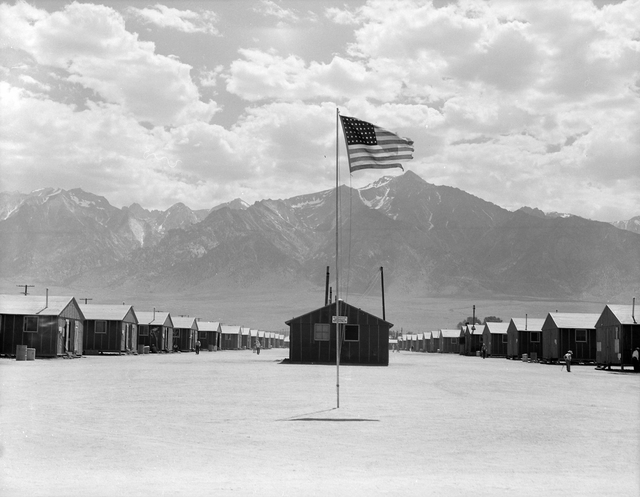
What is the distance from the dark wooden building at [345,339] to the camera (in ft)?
195

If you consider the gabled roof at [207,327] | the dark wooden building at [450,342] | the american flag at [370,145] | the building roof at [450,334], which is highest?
the american flag at [370,145]

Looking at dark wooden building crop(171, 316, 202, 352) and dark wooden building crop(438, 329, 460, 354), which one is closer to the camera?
dark wooden building crop(171, 316, 202, 352)

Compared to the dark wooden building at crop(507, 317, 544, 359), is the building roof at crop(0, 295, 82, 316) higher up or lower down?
higher up

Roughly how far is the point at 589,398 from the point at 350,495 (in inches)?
836

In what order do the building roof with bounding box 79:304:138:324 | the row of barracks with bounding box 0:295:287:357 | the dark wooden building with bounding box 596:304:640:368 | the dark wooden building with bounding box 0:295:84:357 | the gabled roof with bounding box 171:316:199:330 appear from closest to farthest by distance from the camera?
1. the dark wooden building with bounding box 596:304:640:368
2. the dark wooden building with bounding box 0:295:84:357
3. the row of barracks with bounding box 0:295:287:357
4. the building roof with bounding box 79:304:138:324
5. the gabled roof with bounding box 171:316:199:330

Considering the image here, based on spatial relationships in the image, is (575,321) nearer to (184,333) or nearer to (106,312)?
(106,312)

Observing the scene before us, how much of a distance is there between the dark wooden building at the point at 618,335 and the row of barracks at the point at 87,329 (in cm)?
4310

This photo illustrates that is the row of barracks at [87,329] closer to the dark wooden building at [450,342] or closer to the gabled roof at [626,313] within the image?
the dark wooden building at [450,342]

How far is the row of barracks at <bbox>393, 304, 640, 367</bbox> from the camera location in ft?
199

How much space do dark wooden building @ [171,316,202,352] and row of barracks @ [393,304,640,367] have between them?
3956 centimetres

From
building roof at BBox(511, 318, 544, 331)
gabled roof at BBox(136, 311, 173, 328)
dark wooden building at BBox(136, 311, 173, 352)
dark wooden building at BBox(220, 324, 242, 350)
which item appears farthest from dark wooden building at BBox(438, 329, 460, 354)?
gabled roof at BBox(136, 311, 173, 328)

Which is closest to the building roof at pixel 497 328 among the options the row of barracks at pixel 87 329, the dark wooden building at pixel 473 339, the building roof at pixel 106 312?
the dark wooden building at pixel 473 339

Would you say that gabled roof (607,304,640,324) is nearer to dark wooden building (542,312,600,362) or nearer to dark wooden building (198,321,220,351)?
dark wooden building (542,312,600,362)

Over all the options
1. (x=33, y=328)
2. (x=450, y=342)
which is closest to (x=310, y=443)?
(x=33, y=328)
